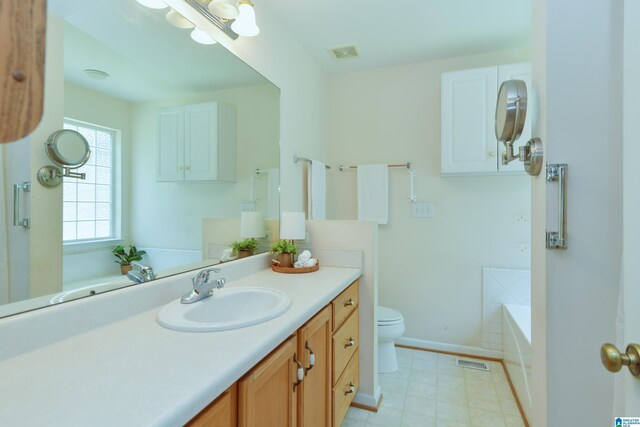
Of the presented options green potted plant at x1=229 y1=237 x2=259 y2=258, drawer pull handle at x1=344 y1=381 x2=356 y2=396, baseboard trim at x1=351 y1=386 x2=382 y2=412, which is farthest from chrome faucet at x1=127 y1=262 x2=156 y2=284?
baseboard trim at x1=351 y1=386 x2=382 y2=412

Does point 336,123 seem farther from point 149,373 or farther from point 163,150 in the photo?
point 149,373

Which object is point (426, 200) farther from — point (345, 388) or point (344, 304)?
point (345, 388)

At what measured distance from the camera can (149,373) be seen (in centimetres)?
66

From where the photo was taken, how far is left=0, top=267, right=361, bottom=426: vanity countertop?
1.74 ft

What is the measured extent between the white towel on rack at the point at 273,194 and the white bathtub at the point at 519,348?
5.31 ft

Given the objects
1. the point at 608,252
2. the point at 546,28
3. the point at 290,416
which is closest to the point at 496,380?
the point at 608,252

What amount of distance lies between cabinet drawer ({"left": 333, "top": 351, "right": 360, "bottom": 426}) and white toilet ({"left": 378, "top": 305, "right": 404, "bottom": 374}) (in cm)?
39

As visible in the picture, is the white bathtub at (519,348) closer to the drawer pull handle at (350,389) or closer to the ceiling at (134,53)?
the drawer pull handle at (350,389)

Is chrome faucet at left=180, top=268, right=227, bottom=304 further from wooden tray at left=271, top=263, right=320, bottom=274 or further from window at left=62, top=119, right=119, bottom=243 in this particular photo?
wooden tray at left=271, top=263, right=320, bottom=274

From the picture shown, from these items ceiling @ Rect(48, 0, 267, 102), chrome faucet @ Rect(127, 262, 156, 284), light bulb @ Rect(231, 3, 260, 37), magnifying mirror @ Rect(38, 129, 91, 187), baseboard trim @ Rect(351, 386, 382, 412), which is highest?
light bulb @ Rect(231, 3, 260, 37)

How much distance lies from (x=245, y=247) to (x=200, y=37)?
1.06 metres

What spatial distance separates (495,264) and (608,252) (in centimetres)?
158

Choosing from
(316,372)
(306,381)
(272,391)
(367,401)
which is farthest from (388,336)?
(272,391)

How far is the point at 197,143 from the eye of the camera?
1.38 m
